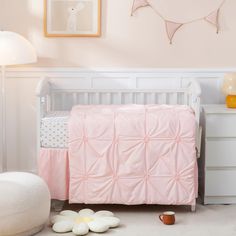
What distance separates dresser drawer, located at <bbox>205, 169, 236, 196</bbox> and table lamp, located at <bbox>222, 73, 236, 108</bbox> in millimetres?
445

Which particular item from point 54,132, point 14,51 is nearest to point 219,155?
point 54,132

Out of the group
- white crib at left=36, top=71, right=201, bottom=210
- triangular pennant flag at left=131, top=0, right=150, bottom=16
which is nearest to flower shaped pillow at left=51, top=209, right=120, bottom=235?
white crib at left=36, top=71, right=201, bottom=210

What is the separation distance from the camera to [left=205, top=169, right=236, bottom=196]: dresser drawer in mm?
3732

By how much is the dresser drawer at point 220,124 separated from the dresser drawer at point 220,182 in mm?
249

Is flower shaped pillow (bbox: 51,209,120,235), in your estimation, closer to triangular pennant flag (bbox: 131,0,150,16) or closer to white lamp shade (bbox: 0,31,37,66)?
white lamp shade (bbox: 0,31,37,66)

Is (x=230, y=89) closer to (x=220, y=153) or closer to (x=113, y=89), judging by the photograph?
(x=220, y=153)

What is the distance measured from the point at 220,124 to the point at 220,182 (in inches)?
14.9

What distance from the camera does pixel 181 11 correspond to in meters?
4.09

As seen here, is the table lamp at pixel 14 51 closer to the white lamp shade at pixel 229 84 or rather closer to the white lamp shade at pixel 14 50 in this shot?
the white lamp shade at pixel 14 50

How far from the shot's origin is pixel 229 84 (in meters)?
3.91

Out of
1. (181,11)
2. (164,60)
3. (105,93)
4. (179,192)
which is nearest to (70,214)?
(179,192)

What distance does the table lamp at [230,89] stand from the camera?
3801mm

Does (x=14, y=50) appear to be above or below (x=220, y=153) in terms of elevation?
above

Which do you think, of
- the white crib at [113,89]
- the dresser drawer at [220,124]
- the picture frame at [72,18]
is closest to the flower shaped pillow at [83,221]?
the dresser drawer at [220,124]
